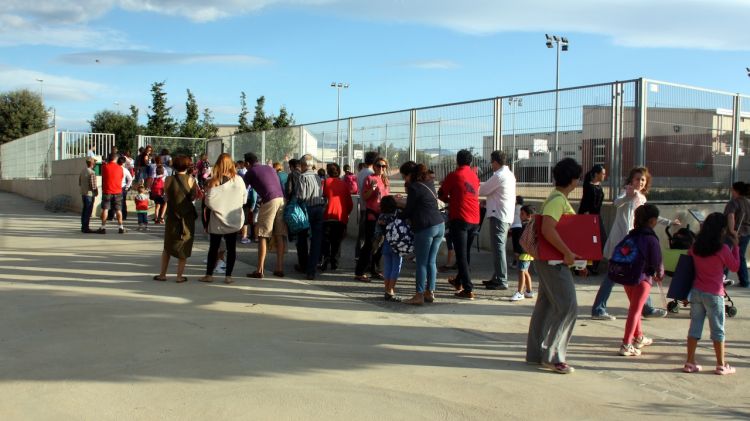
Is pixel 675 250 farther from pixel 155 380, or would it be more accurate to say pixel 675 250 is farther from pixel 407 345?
pixel 155 380

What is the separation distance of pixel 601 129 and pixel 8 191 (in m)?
34.7

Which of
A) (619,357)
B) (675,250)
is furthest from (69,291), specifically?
(675,250)

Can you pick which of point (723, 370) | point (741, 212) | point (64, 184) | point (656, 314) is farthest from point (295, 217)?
point (64, 184)

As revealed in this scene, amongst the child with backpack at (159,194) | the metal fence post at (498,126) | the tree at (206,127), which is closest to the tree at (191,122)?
the tree at (206,127)

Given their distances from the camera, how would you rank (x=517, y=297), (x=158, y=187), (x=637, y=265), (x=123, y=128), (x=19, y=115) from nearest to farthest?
(x=637, y=265) → (x=517, y=297) → (x=158, y=187) → (x=123, y=128) → (x=19, y=115)

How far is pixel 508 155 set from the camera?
12000mm

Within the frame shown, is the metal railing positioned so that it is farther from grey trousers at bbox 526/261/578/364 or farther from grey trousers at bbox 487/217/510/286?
grey trousers at bbox 526/261/578/364

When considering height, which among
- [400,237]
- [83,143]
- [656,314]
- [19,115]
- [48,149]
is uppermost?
[19,115]

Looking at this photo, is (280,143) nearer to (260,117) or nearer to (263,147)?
(263,147)

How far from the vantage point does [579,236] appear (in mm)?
5465

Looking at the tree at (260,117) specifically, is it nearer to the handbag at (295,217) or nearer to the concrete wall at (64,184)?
the concrete wall at (64,184)

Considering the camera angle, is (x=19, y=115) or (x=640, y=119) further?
(x=19, y=115)

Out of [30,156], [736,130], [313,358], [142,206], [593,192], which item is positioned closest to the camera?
[313,358]

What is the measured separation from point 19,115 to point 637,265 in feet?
186
